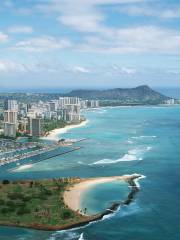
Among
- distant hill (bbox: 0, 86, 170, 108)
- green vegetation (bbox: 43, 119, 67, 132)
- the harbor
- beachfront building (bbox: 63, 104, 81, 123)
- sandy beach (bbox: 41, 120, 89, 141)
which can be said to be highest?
distant hill (bbox: 0, 86, 170, 108)

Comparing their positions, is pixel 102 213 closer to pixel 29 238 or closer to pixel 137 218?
pixel 137 218

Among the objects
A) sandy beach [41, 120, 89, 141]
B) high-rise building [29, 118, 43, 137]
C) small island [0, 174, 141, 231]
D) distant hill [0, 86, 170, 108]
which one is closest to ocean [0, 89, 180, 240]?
small island [0, 174, 141, 231]

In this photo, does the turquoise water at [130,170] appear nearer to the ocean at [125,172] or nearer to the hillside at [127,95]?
the ocean at [125,172]

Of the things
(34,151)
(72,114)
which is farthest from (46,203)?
(72,114)

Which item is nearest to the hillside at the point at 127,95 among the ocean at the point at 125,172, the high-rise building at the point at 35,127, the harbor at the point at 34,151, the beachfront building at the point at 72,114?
the beachfront building at the point at 72,114

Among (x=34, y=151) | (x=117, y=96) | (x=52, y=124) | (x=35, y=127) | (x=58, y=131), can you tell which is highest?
(x=117, y=96)

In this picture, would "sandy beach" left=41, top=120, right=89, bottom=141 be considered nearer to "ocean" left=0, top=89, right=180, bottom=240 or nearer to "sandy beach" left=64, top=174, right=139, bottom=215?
"ocean" left=0, top=89, right=180, bottom=240

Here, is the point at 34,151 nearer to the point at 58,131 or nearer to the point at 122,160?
the point at 122,160

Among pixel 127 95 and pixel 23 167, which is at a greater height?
pixel 127 95
